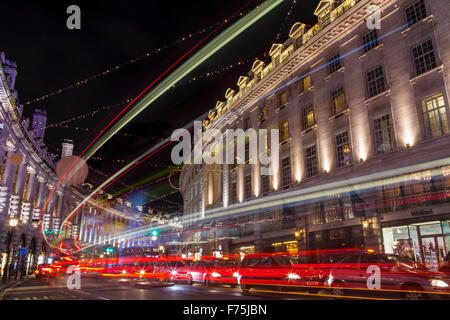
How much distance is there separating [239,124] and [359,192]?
19.5 metres

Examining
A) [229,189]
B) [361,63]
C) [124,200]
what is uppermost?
[124,200]

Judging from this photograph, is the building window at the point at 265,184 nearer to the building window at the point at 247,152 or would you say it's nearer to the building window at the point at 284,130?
the building window at the point at 247,152

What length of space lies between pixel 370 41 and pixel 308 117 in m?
7.40

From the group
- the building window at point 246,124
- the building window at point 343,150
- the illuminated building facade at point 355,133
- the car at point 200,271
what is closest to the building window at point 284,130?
the illuminated building facade at point 355,133

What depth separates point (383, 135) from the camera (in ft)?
69.9

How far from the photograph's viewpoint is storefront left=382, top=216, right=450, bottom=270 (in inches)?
687

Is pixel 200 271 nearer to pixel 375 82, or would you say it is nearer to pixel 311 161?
pixel 311 161

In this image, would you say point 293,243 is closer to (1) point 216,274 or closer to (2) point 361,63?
(1) point 216,274

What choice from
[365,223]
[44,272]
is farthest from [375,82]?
[44,272]

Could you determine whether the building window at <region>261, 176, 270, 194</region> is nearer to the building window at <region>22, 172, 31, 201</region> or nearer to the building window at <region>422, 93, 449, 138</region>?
the building window at <region>422, 93, 449, 138</region>

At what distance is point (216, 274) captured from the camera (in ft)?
72.8

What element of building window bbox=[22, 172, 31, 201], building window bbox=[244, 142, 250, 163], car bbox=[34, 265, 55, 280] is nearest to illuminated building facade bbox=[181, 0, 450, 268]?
building window bbox=[244, 142, 250, 163]

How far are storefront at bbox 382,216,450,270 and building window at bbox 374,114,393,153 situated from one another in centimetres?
457

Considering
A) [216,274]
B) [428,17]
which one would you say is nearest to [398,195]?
[428,17]
